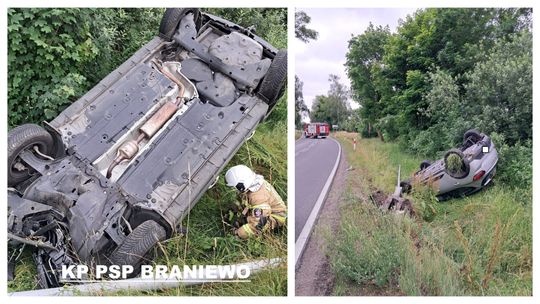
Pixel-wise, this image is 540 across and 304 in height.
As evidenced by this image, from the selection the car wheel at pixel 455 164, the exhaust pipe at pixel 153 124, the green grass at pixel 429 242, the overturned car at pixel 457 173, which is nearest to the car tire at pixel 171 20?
the exhaust pipe at pixel 153 124

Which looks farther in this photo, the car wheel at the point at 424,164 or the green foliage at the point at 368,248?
the car wheel at the point at 424,164

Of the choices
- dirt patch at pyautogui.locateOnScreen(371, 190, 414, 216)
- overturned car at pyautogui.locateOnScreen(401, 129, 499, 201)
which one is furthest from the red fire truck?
overturned car at pyautogui.locateOnScreen(401, 129, 499, 201)

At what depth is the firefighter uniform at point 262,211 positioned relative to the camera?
4.12 m

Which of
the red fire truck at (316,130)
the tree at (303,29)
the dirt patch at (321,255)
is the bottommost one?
the dirt patch at (321,255)

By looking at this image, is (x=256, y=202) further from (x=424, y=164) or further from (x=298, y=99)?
(x=424, y=164)

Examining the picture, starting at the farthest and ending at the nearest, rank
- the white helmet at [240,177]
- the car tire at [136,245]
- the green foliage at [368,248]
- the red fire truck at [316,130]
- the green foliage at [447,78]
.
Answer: the white helmet at [240,177], the red fire truck at [316,130], the green foliage at [447,78], the green foliage at [368,248], the car tire at [136,245]

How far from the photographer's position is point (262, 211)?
13.7ft

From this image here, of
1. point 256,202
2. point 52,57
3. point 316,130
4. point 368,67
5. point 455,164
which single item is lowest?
point 256,202

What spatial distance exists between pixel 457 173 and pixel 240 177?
6.00ft

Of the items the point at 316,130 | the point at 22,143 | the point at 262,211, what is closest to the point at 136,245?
the point at 262,211

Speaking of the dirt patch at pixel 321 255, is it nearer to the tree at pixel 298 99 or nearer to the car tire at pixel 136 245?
the tree at pixel 298 99

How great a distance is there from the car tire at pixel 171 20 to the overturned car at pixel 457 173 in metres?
2.48

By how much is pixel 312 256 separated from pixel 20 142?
2.42 metres
